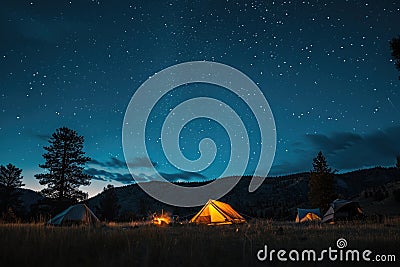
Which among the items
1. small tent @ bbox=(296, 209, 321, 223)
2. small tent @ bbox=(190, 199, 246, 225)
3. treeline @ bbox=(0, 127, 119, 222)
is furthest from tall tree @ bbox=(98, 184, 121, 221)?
small tent @ bbox=(296, 209, 321, 223)

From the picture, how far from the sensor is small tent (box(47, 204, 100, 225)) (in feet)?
59.3

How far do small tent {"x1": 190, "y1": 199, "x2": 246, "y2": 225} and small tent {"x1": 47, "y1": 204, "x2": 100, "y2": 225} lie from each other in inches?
300

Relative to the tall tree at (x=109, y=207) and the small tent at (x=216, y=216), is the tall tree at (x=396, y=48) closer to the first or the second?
the small tent at (x=216, y=216)

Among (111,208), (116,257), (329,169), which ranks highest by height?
(329,169)

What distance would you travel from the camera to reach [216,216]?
72.6ft

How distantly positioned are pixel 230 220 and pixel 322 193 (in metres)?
25.1

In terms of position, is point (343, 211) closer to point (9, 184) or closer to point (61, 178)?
point (61, 178)

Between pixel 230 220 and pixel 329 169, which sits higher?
pixel 329 169

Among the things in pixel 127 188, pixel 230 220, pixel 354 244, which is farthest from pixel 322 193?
pixel 127 188

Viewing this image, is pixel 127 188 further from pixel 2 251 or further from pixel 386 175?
pixel 2 251

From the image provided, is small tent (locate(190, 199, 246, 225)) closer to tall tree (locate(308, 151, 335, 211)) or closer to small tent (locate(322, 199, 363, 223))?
small tent (locate(322, 199, 363, 223))

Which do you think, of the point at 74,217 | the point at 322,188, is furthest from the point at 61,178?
the point at 322,188

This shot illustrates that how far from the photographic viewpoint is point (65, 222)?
18.0m

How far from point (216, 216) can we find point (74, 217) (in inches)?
388
